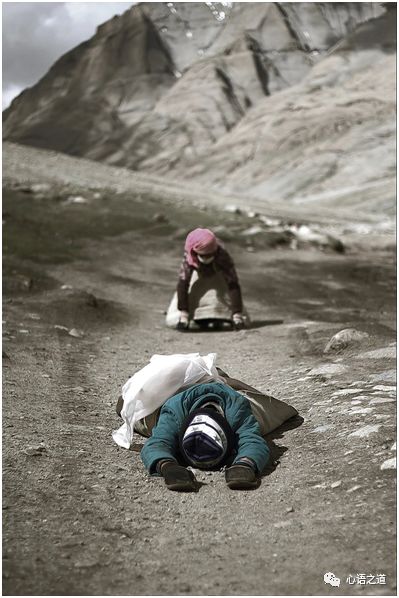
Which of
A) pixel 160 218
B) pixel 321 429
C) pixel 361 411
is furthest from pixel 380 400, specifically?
pixel 160 218

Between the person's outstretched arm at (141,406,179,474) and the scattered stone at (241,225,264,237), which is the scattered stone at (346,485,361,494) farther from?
the scattered stone at (241,225,264,237)

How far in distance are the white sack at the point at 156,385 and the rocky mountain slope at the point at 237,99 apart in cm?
3490

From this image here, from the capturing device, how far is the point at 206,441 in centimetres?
389

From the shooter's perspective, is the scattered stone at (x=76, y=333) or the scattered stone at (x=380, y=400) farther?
the scattered stone at (x=76, y=333)

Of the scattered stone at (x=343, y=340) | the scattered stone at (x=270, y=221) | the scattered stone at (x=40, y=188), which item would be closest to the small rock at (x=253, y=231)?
the scattered stone at (x=270, y=221)

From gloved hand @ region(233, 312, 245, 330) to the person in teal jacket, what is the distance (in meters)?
3.85

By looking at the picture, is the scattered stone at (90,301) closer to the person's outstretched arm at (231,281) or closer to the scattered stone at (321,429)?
the person's outstretched arm at (231,281)

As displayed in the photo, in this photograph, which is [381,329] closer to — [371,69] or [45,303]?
[45,303]

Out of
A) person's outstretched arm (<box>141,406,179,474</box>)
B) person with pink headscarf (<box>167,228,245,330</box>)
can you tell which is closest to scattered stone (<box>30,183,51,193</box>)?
person with pink headscarf (<box>167,228,245,330</box>)

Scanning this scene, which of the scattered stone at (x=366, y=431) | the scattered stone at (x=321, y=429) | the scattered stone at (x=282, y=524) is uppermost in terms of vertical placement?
the scattered stone at (x=282, y=524)

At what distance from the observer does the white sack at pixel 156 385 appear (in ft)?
14.8

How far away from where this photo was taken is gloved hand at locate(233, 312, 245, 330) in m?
8.13

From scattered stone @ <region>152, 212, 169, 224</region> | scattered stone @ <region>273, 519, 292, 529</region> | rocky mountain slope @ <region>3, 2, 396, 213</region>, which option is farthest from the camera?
rocky mountain slope @ <region>3, 2, 396, 213</region>

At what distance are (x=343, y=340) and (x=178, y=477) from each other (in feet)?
9.98
